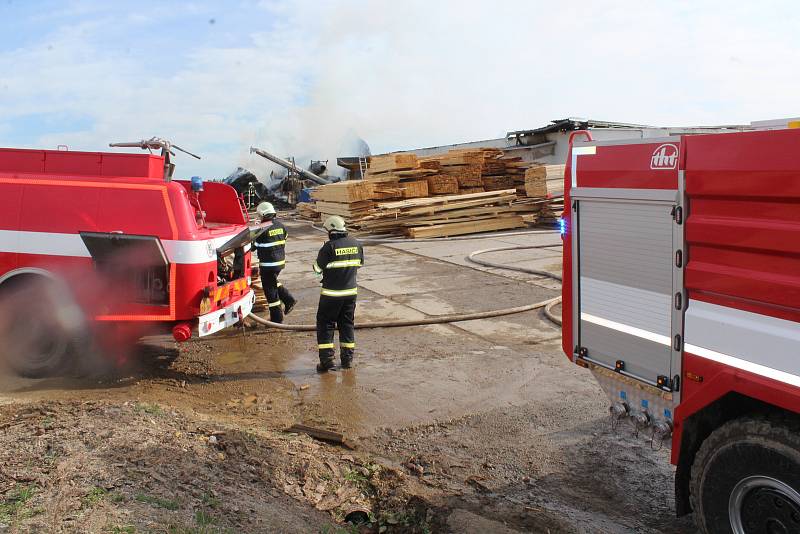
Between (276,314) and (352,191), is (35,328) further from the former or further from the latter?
(352,191)

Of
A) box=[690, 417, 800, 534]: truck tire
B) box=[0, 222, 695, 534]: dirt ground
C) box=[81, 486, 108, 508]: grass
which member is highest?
box=[690, 417, 800, 534]: truck tire

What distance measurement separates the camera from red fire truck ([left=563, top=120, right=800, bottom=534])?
297 cm

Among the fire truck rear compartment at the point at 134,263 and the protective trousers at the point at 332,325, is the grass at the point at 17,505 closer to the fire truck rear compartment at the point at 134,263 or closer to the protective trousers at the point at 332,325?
the fire truck rear compartment at the point at 134,263

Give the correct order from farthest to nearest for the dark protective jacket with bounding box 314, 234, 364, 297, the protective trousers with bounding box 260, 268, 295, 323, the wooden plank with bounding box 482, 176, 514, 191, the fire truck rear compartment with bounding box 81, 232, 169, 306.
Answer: the wooden plank with bounding box 482, 176, 514, 191 < the protective trousers with bounding box 260, 268, 295, 323 < the dark protective jacket with bounding box 314, 234, 364, 297 < the fire truck rear compartment with bounding box 81, 232, 169, 306

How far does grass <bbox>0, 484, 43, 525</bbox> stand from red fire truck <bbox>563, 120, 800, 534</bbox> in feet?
10.6

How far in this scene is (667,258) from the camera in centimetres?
355

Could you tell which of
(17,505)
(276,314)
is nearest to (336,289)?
(276,314)

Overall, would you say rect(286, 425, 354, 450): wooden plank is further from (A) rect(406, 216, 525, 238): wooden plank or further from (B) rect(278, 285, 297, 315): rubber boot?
(A) rect(406, 216, 525, 238): wooden plank

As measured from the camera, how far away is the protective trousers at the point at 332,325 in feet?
23.5

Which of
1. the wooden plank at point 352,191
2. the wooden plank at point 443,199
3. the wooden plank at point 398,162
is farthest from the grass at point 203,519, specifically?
the wooden plank at point 398,162

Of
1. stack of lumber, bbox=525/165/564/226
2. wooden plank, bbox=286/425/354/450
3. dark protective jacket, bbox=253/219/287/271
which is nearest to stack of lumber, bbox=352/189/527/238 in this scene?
stack of lumber, bbox=525/165/564/226

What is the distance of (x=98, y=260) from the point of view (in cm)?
643

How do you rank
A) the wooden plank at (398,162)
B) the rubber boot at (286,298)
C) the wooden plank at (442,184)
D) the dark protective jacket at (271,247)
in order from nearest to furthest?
the dark protective jacket at (271,247) < the rubber boot at (286,298) < the wooden plank at (398,162) < the wooden plank at (442,184)

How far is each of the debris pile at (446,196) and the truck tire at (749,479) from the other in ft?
49.5
